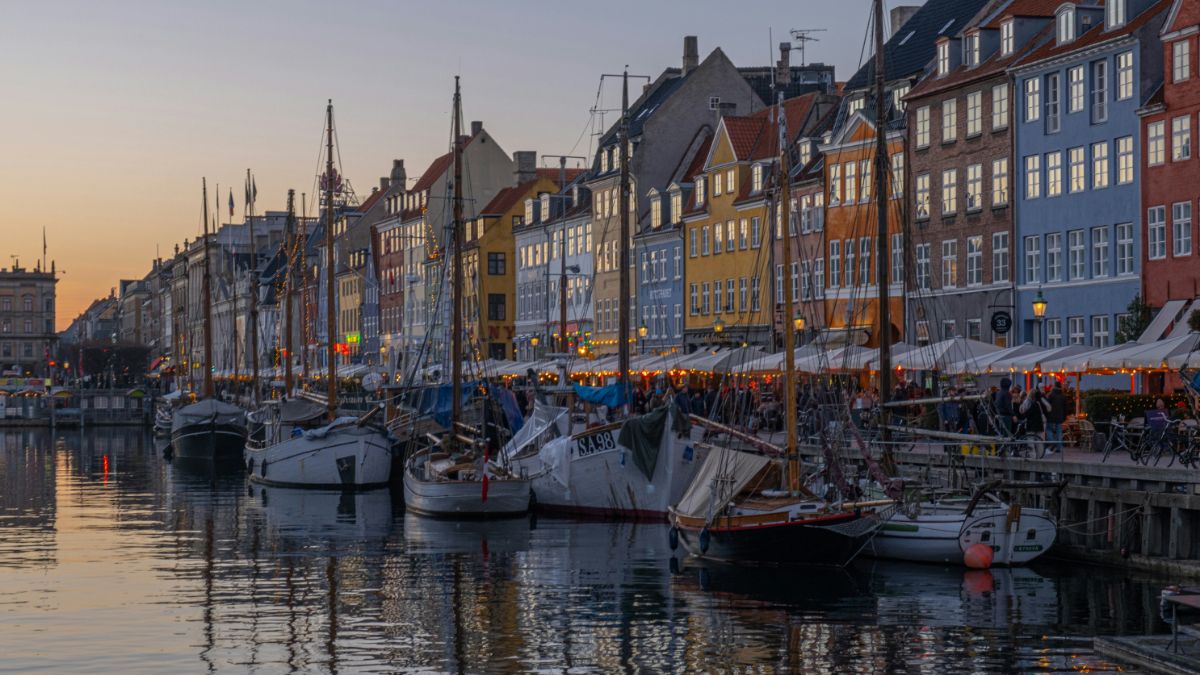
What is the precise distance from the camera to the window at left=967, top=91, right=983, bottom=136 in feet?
248

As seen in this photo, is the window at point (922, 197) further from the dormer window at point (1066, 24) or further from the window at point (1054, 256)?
the dormer window at point (1066, 24)

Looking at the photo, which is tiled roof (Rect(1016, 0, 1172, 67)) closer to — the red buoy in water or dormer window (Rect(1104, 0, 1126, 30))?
dormer window (Rect(1104, 0, 1126, 30))

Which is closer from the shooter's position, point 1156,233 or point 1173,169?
point 1173,169

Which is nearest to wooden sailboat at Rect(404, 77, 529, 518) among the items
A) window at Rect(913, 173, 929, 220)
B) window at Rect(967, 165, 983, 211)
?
window at Rect(967, 165, 983, 211)

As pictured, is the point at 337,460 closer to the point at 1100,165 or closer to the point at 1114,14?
the point at 1100,165

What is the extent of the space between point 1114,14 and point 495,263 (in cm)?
7138

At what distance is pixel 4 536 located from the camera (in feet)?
177

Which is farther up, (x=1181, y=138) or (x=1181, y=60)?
(x=1181, y=60)

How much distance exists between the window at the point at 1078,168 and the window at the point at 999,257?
461 cm

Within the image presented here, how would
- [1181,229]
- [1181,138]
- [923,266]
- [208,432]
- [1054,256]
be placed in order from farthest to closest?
[208,432] → [923,266] → [1054,256] → [1181,229] → [1181,138]

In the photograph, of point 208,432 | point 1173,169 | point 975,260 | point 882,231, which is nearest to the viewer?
point 882,231

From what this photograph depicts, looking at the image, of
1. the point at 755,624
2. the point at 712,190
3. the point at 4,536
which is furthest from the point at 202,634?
the point at 712,190

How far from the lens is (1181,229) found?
63750 mm

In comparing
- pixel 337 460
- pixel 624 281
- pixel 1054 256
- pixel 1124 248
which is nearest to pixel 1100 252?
pixel 1124 248
